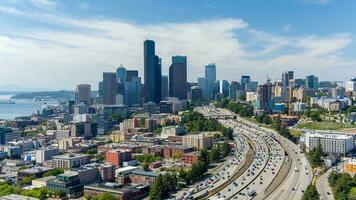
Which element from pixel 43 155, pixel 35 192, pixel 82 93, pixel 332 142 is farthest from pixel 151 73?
pixel 35 192

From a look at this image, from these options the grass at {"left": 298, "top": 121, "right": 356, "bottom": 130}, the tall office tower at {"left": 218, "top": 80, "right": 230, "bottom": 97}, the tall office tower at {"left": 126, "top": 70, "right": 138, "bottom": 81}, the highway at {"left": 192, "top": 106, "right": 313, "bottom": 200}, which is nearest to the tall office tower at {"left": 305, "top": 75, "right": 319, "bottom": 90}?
the tall office tower at {"left": 218, "top": 80, "right": 230, "bottom": 97}

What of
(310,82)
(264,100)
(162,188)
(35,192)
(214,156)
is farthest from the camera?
(310,82)

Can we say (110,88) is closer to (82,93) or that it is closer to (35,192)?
(82,93)

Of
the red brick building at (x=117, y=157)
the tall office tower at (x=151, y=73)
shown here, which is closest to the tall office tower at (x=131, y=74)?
the tall office tower at (x=151, y=73)

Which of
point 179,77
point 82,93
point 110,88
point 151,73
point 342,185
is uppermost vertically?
point 151,73

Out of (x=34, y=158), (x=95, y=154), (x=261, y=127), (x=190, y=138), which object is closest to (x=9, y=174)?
(x=34, y=158)

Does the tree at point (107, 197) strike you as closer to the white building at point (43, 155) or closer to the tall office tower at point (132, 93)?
the white building at point (43, 155)
